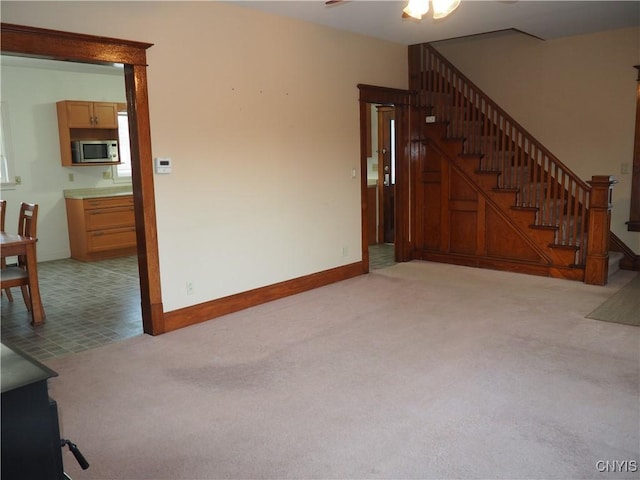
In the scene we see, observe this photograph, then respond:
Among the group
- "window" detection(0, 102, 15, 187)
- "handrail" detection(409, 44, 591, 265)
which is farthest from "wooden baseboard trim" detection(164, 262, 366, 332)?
"window" detection(0, 102, 15, 187)

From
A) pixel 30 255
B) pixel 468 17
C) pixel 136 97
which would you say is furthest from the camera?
pixel 468 17

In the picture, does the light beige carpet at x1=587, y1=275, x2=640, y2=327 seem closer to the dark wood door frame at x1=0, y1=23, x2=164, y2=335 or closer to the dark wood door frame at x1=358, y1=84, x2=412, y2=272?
the dark wood door frame at x1=358, y1=84, x2=412, y2=272

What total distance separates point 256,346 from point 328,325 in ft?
2.33

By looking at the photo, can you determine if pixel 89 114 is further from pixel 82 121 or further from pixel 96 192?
pixel 96 192

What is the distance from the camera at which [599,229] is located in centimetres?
541

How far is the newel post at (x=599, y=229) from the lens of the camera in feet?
17.5

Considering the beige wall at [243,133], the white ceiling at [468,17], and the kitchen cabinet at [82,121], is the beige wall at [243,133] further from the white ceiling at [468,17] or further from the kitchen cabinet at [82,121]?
the kitchen cabinet at [82,121]

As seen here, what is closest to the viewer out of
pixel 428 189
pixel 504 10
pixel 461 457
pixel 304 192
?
pixel 461 457

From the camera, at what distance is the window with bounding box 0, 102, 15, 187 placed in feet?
23.1

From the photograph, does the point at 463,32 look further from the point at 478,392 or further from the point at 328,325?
the point at 478,392

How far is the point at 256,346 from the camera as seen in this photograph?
3969mm

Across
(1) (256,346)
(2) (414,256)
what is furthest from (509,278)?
(1) (256,346)

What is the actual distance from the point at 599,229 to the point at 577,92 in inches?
79.0

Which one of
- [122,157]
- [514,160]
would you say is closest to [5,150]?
[122,157]
